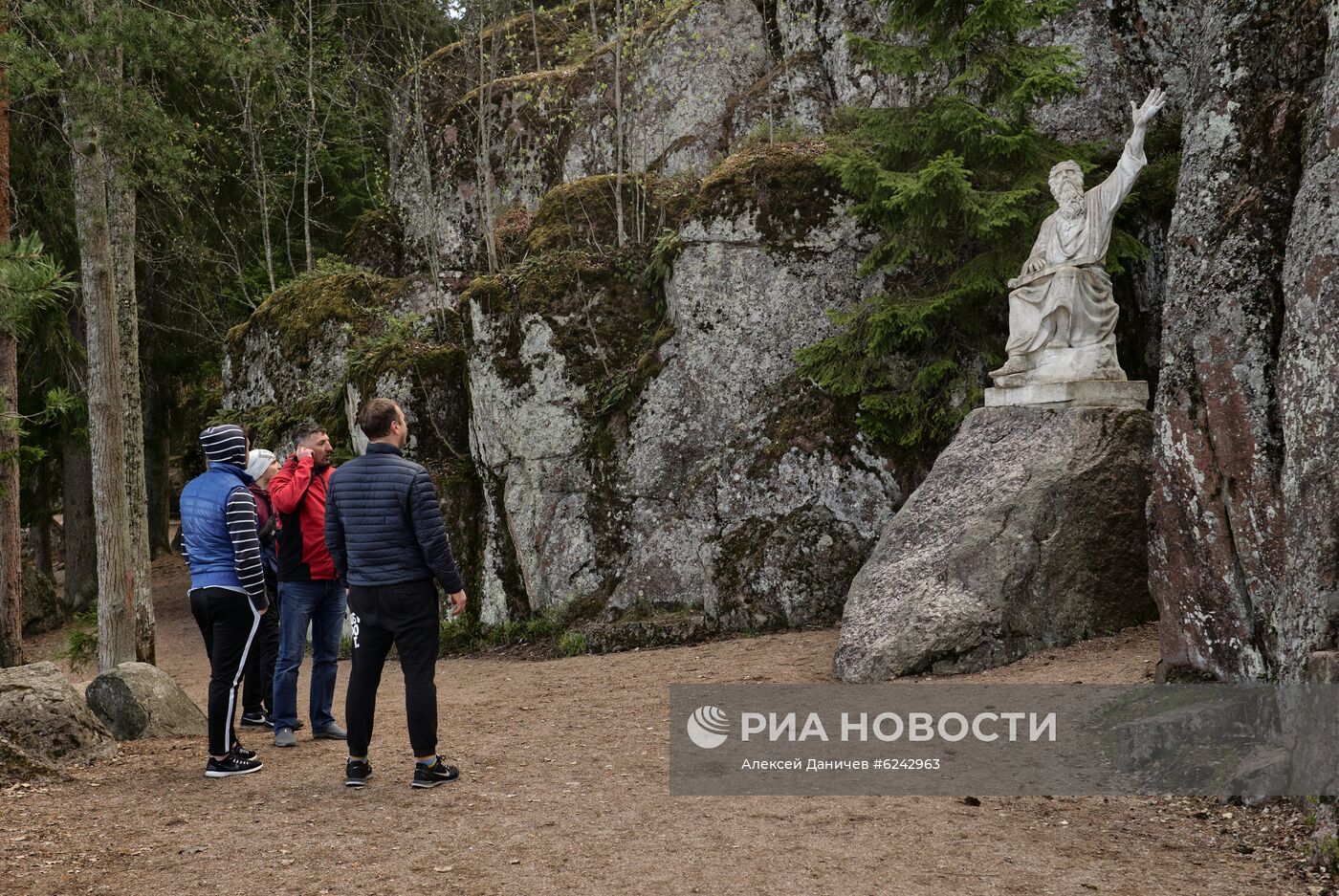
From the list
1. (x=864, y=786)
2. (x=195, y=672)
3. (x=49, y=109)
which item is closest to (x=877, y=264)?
(x=864, y=786)

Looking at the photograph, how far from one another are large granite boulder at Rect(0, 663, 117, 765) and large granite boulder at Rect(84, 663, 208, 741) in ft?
1.18

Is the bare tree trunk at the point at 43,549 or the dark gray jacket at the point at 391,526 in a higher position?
the dark gray jacket at the point at 391,526

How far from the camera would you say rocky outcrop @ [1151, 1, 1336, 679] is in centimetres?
537

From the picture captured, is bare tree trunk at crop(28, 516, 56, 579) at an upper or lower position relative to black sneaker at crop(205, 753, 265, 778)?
upper

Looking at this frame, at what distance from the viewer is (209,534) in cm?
568

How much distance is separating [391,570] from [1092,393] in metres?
5.78

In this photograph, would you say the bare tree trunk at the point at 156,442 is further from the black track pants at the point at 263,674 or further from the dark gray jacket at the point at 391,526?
the dark gray jacket at the point at 391,526

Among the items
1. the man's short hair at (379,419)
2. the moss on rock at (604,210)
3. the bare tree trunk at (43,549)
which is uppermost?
the moss on rock at (604,210)

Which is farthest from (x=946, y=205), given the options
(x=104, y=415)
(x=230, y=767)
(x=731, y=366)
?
(x=104, y=415)

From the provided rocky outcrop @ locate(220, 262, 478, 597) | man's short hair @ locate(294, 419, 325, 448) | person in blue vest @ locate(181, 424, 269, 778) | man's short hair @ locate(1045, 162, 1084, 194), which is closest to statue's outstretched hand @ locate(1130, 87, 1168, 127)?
man's short hair @ locate(1045, 162, 1084, 194)

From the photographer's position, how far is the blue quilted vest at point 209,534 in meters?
5.66

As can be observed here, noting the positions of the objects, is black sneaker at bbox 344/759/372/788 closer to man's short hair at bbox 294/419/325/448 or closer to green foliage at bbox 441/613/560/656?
man's short hair at bbox 294/419/325/448

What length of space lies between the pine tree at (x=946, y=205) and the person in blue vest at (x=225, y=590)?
650cm

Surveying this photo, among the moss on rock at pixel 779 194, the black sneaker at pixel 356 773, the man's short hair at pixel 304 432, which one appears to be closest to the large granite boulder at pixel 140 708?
the man's short hair at pixel 304 432
